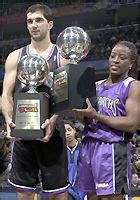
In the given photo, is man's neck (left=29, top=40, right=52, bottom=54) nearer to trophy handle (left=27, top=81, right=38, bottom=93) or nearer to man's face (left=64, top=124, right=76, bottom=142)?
trophy handle (left=27, top=81, right=38, bottom=93)

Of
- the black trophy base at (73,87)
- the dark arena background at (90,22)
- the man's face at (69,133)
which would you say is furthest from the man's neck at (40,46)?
the dark arena background at (90,22)

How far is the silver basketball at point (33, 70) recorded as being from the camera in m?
2.06

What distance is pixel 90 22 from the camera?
8.80 m

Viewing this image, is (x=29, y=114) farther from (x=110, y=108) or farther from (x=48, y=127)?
(x=110, y=108)

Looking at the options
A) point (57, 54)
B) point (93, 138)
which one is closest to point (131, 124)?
point (93, 138)

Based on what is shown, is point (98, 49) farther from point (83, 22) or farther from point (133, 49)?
point (133, 49)

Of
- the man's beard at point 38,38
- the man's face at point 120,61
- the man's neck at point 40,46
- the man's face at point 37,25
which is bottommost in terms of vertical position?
the man's face at point 120,61

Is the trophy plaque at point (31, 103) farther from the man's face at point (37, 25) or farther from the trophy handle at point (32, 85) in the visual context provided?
the man's face at point (37, 25)

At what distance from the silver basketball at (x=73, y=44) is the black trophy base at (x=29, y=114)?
0.81 ft

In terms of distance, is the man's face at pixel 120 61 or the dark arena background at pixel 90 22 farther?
the dark arena background at pixel 90 22

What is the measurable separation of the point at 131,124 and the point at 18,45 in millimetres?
6771

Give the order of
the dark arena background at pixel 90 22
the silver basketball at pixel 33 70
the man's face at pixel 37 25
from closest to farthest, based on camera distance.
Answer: the silver basketball at pixel 33 70 → the man's face at pixel 37 25 → the dark arena background at pixel 90 22

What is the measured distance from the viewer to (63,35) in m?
2.12

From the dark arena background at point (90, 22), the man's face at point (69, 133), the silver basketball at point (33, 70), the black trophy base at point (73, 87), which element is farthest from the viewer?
the dark arena background at point (90, 22)
